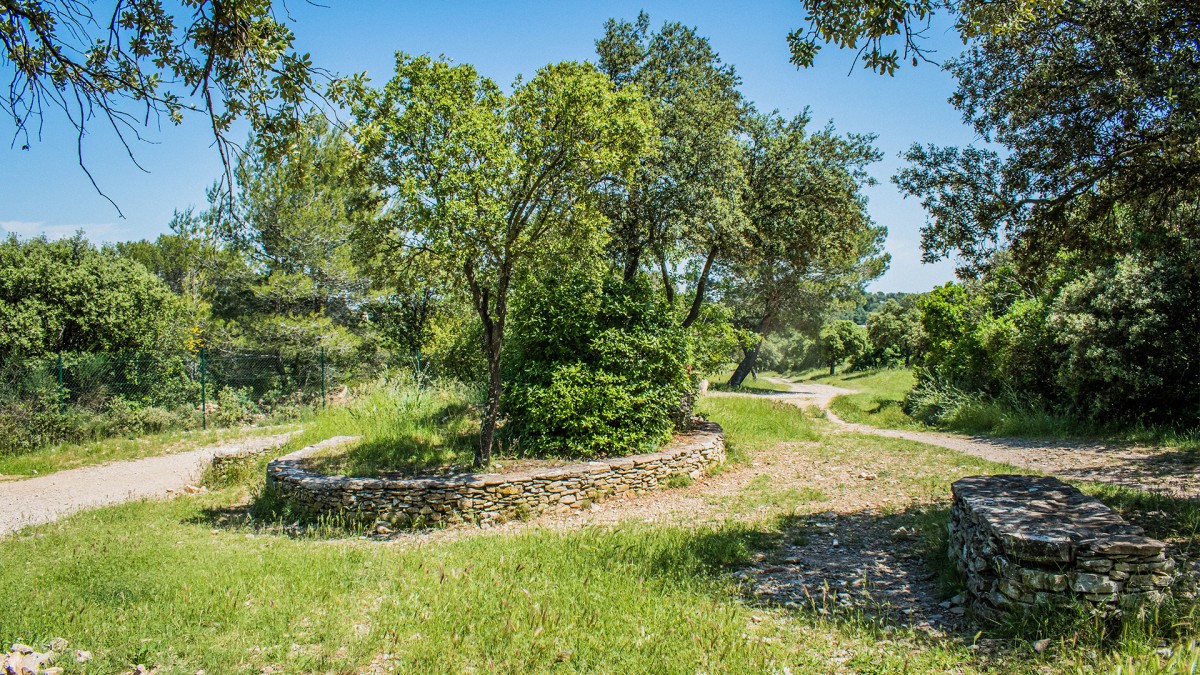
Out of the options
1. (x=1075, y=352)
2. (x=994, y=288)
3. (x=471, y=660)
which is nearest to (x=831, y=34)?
(x=471, y=660)

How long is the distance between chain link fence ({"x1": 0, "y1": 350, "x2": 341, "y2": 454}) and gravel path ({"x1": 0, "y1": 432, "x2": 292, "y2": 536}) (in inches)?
96.5

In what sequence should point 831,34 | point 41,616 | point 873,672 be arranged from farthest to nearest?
point 831,34, point 41,616, point 873,672

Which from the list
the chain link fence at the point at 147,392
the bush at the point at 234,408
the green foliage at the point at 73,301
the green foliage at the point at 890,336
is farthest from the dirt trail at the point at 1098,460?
the green foliage at the point at 890,336

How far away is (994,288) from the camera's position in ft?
61.2

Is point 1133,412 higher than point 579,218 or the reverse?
the reverse

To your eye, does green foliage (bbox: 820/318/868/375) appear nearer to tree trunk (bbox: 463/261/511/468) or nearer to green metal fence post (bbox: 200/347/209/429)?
green metal fence post (bbox: 200/347/209/429)

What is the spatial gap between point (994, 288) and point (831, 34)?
1637 centimetres

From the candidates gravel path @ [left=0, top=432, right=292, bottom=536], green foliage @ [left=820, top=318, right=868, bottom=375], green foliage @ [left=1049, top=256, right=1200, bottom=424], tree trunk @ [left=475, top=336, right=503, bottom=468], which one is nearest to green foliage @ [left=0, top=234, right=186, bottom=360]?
gravel path @ [left=0, top=432, right=292, bottom=536]

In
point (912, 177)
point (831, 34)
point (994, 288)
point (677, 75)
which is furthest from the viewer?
point (994, 288)

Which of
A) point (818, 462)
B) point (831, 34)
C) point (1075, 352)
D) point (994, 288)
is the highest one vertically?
point (831, 34)

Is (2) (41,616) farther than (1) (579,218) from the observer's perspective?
No

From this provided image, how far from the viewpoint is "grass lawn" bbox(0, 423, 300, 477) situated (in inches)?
477

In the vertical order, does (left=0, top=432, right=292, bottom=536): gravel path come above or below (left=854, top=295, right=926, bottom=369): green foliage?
below

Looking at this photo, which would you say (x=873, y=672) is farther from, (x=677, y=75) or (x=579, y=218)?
(x=677, y=75)
